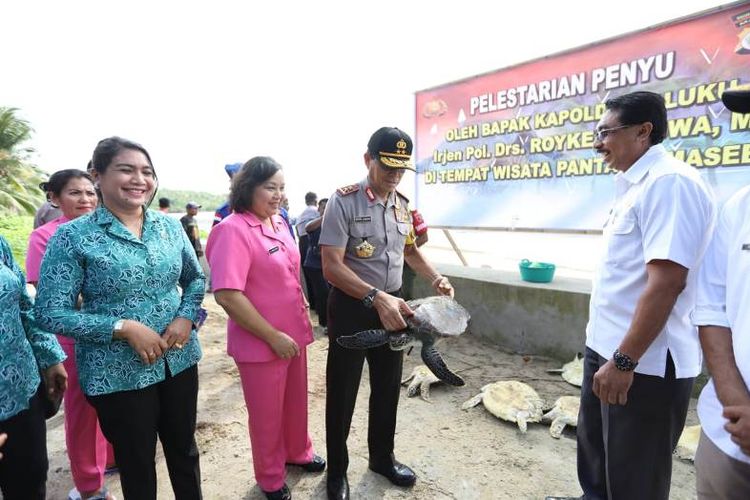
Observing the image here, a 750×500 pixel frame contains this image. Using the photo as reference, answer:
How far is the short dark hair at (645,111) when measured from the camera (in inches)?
64.4

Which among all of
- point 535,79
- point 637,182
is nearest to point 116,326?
point 637,182

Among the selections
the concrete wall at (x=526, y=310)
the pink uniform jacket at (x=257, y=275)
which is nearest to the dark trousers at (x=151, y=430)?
the pink uniform jacket at (x=257, y=275)

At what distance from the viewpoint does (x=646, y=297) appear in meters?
1.46

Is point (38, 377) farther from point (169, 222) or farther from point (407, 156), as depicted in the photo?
point (407, 156)

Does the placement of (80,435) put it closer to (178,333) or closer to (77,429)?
(77,429)

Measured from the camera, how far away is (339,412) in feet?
7.24

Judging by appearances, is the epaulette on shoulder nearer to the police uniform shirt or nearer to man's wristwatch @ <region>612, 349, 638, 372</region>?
the police uniform shirt

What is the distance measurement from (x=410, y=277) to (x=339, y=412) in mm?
3269

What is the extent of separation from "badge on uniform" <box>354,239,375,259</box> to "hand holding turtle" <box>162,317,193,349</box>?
85 cm

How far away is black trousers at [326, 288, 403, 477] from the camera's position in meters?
2.13

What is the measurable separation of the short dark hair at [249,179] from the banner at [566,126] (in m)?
3.75

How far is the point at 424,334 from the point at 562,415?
5.22 feet

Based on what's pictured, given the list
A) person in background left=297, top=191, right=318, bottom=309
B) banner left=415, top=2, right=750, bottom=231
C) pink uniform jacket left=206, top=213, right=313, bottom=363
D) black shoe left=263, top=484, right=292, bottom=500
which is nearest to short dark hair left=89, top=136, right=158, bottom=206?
pink uniform jacket left=206, top=213, right=313, bottom=363

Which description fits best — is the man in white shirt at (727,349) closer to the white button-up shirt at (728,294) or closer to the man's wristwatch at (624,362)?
the white button-up shirt at (728,294)
